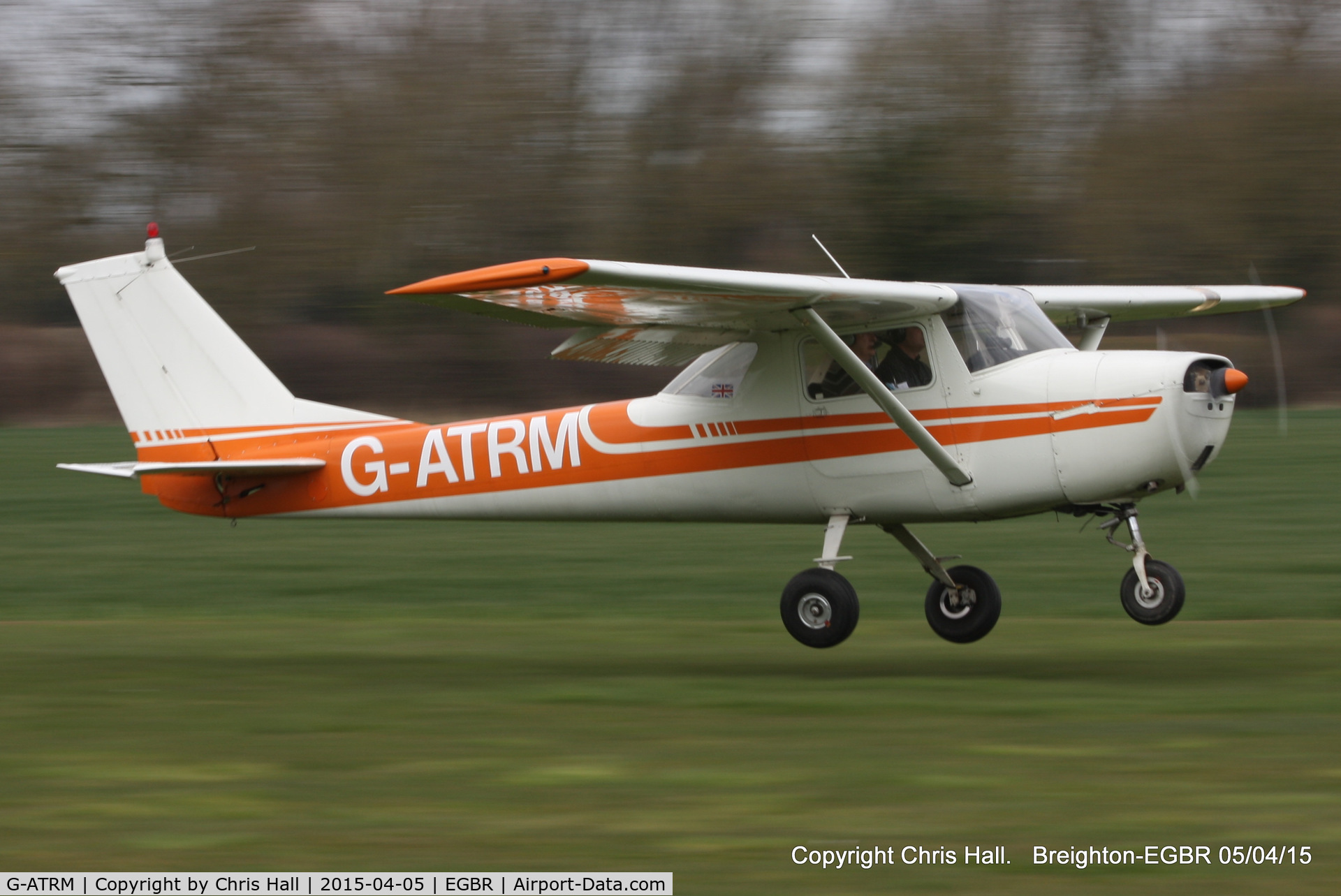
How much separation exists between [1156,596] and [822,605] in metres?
2.12

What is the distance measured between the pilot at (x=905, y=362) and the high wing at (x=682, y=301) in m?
0.10

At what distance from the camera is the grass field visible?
232 inches

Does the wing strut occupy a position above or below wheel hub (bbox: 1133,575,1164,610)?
above

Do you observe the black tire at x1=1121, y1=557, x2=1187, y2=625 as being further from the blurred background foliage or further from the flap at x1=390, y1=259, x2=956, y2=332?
the blurred background foliage

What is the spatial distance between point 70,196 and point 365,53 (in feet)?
25.6

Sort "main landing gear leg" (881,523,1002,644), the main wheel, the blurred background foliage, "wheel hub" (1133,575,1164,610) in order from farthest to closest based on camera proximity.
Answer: the blurred background foliage, "main landing gear leg" (881,523,1002,644), the main wheel, "wheel hub" (1133,575,1164,610)

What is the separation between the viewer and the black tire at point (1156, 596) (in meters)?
9.71

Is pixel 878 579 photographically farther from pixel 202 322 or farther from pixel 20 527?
pixel 20 527

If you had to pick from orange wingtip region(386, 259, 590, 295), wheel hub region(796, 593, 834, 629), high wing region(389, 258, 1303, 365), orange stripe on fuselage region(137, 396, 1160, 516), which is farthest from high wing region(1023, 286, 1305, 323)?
orange wingtip region(386, 259, 590, 295)

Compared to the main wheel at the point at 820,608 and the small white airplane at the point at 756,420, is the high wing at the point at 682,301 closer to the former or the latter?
the small white airplane at the point at 756,420

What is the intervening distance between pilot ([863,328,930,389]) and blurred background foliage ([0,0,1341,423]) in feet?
74.2

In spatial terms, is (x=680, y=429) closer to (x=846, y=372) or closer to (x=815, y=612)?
(x=846, y=372)

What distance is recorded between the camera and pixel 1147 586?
9758mm

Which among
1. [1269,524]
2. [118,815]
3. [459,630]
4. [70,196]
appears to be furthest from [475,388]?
[118,815]
